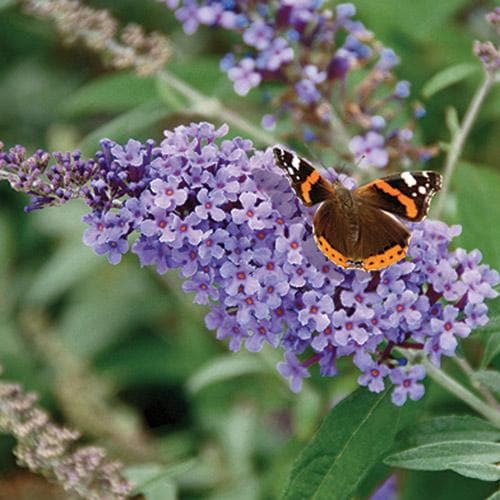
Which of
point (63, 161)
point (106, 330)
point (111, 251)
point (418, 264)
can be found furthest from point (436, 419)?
point (106, 330)

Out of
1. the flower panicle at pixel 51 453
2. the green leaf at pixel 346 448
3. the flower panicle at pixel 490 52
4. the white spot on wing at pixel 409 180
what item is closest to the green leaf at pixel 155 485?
the flower panicle at pixel 51 453

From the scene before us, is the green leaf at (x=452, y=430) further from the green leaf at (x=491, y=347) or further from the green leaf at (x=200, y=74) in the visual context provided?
the green leaf at (x=200, y=74)

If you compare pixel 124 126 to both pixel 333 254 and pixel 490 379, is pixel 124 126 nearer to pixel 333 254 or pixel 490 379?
pixel 333 254

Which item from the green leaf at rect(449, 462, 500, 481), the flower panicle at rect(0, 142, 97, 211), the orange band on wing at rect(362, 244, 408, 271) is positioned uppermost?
the flower panicle at rect(0, 142, 97, 211)

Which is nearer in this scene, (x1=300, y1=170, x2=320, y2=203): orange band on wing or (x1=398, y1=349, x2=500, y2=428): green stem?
(x1=300, y1=170, x2=320, y2=203): orange band on wing

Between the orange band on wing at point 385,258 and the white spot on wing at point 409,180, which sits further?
the white spot on wing at point 409,180

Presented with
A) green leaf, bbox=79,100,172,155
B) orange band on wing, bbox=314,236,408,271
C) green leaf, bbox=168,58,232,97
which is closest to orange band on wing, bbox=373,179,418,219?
orange band on wing, bbox=314,236,408,271

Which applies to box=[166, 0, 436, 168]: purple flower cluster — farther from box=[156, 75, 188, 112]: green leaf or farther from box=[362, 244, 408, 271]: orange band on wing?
box=[362, 244, 408, 271]: orange band on wing

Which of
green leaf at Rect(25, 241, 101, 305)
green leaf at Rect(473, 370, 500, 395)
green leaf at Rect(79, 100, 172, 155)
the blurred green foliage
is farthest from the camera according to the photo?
green leaf at Rect(25, 241, 101, 305)
